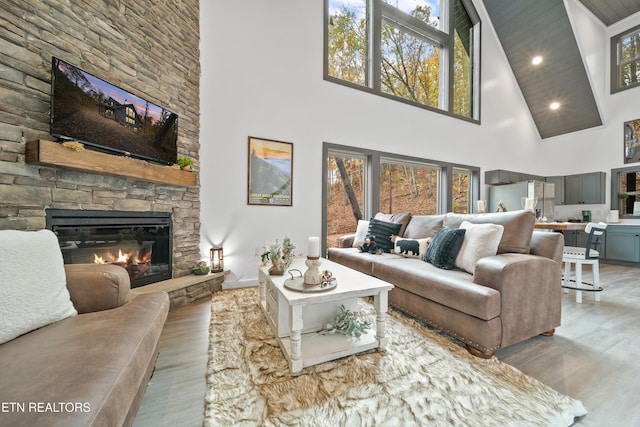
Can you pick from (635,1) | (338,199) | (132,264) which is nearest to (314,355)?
(132,264)

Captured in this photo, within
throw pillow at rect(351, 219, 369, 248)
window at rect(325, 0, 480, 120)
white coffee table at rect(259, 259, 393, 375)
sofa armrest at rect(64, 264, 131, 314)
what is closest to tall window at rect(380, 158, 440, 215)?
throw pillow at rect(351, 219, 369, 248)

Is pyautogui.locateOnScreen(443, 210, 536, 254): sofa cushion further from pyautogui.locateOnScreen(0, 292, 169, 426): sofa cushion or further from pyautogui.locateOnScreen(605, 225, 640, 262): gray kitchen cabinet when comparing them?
pyautogui.locateOnScreen(605, 225, 640, 262): gray kitchen cabinet

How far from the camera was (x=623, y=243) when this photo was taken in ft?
15.3

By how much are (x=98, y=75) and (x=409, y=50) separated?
15.7 feet

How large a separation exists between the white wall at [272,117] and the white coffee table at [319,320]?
1.55 m

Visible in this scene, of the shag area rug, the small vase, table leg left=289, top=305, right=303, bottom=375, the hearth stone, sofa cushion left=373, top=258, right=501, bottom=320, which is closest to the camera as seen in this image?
the shag area rug

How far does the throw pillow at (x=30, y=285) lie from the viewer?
1.00 m

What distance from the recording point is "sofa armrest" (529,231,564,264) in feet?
6.49

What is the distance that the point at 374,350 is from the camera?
1.71 meters

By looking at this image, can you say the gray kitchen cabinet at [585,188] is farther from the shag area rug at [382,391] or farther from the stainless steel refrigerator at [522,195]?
the shag area rug at [382,391]

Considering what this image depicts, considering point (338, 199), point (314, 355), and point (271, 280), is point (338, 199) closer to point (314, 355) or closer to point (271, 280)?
point (271, 280)

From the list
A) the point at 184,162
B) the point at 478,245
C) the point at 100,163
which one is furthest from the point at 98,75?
the point at 478,245

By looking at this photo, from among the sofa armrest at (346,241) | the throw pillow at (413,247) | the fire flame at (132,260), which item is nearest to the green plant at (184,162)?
the fire flame at (132,260)

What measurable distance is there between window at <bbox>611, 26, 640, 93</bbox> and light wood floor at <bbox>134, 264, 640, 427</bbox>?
535 cm
